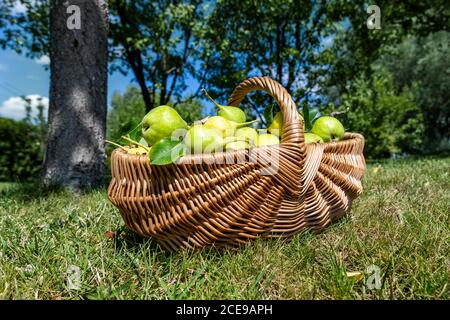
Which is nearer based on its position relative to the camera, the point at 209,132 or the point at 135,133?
the point at 209,132

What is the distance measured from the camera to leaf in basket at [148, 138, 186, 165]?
4.30 feet

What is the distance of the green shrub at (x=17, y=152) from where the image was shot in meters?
11.7

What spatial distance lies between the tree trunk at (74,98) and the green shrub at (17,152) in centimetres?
902

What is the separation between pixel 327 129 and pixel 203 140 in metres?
0.83

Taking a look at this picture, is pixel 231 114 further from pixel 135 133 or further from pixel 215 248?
pixel 215 248

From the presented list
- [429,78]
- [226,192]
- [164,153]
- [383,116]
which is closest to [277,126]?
[226,192]

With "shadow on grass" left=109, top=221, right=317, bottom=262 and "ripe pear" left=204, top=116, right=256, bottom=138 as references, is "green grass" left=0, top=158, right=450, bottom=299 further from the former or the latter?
"ripe pear" left=204, top=116, right=256, bottom=138

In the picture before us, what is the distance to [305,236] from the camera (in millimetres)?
1630

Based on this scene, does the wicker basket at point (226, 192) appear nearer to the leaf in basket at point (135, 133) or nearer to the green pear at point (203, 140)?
the green pear at point (203, 140)

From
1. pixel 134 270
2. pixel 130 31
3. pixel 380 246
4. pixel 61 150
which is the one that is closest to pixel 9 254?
pixel 134 270

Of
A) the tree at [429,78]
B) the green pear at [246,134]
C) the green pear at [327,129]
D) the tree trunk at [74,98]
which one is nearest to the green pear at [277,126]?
the green pear at [246,134]

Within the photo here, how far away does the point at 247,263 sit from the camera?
4.58ft

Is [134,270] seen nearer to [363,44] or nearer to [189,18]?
[189,18]
